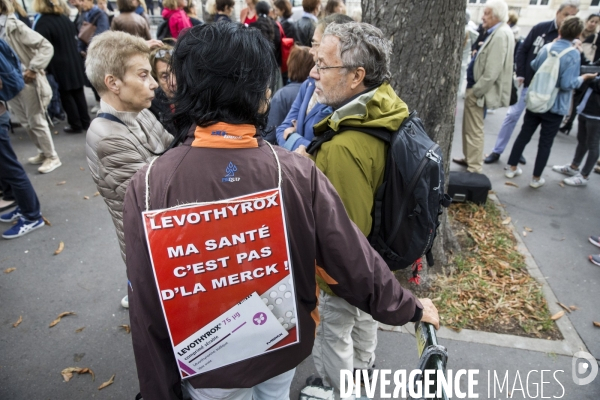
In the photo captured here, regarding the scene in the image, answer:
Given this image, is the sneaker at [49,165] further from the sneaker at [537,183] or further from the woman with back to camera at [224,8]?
the sneaker at [537,183]

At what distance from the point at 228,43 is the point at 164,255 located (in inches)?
25.9

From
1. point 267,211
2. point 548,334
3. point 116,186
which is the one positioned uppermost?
point 267,211

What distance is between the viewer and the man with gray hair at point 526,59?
18.7ft

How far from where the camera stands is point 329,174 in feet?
6.12

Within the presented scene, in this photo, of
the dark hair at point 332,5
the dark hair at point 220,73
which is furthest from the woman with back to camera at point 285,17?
the dark hair at point 220,73

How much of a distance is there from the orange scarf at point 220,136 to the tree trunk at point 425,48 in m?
2.14

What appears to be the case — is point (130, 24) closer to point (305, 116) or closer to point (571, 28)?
point (305, 116)

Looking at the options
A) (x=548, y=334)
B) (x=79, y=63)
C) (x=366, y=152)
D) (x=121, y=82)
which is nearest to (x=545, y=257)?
(x=548, y=334)

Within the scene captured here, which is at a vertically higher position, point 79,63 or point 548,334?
point 79,63

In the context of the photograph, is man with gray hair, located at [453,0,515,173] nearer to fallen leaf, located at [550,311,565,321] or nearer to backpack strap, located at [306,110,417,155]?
fallen leaf, located at [550,311,565,321]

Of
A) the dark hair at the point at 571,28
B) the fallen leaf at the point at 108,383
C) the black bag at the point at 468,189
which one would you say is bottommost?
the fallen leaf at the point at 108,383

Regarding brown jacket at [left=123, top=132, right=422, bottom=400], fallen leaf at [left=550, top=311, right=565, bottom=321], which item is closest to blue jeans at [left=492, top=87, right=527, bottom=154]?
fallen leaf at [left=550, top=311, right=565, bottom=321]

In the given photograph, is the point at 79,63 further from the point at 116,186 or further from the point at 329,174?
the point at 329,174

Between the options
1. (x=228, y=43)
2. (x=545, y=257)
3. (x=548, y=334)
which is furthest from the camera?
(x=545, y=257)
